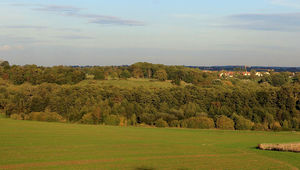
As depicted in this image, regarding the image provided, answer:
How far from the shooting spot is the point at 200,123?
65.2 meters

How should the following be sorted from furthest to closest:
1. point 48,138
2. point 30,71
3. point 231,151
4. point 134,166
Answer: point 30,71
point 48,138
point 231,151
point 134,166

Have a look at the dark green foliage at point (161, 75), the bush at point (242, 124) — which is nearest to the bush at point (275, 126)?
the bush at point (242, 124)

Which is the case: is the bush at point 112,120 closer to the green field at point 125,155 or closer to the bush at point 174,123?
the bush at point 174,123

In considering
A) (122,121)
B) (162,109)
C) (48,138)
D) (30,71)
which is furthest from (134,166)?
(30,71)

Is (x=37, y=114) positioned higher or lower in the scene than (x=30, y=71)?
lower

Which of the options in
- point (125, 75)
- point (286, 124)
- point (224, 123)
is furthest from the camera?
point (125, 75)

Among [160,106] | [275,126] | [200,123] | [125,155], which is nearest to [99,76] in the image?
[160,106]

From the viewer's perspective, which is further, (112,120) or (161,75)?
(161,75)

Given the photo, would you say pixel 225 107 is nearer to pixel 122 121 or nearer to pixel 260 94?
pixel 260 94

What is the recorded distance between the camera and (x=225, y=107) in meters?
81.7

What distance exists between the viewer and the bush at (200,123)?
64.8 m

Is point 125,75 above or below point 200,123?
above

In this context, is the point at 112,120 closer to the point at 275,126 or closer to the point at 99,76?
the point at 275,126

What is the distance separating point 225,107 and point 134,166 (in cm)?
6056
